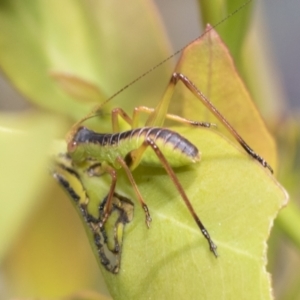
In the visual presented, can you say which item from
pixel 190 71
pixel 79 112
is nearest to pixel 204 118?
pixel 190 71

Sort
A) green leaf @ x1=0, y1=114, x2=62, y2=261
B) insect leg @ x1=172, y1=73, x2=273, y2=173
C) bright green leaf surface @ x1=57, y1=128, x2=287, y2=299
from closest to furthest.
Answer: green leaf @ x1=0, y1=114, x2=62, y2=261, bright green leaf surface @ x1=57, y1=128, x2=287, y2=299, insect leg @ x1=172, y1=73, x2=273, y2=173

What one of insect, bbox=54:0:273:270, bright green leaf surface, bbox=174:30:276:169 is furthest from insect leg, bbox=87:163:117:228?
bright green leaf surface, bbox=174:30:276:169

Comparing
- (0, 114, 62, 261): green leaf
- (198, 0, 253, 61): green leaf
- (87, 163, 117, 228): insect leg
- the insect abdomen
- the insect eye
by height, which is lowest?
the insect abdomen

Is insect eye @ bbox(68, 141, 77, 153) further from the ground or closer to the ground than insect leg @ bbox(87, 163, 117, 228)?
further from the ground

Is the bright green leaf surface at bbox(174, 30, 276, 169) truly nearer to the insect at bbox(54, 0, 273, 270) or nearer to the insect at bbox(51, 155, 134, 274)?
the insect at bbox(54, 0, 273, 270)

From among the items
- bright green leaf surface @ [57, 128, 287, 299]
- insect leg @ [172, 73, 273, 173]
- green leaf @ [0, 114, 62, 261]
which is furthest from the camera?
insect leg @ [172, 73, 273, 173]

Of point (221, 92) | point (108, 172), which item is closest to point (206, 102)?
point (221, 92)

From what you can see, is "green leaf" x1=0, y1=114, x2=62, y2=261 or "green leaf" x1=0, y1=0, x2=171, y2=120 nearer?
"green leaf" x1=0, y1=114, x2=62, y2=261
